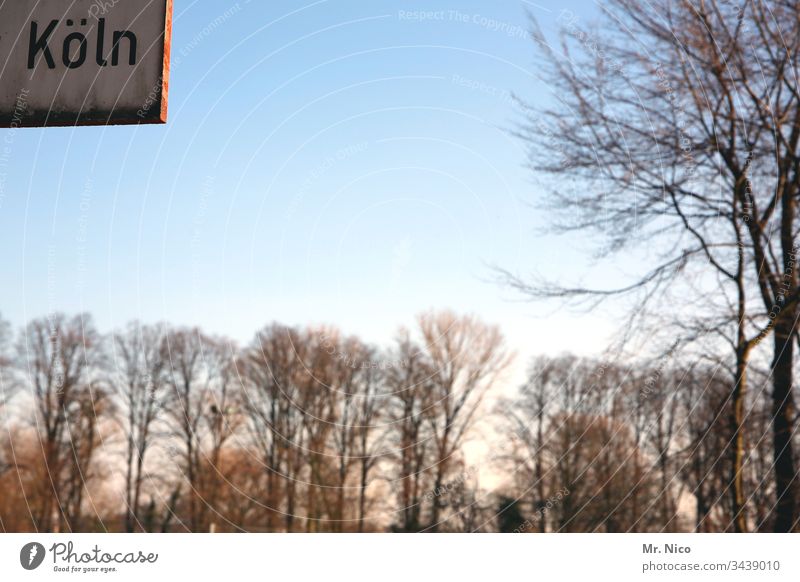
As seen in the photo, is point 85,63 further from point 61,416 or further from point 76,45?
point 61,416

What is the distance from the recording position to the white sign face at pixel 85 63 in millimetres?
6199

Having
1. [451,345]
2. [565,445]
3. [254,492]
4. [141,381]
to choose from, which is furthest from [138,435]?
[565,445]

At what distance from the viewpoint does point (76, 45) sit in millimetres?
6387

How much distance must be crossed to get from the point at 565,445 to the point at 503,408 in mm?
3821

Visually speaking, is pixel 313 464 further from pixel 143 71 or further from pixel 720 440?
pixel 143 71

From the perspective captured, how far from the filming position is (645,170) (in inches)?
616

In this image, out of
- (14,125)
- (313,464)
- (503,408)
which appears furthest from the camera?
(313,464)
